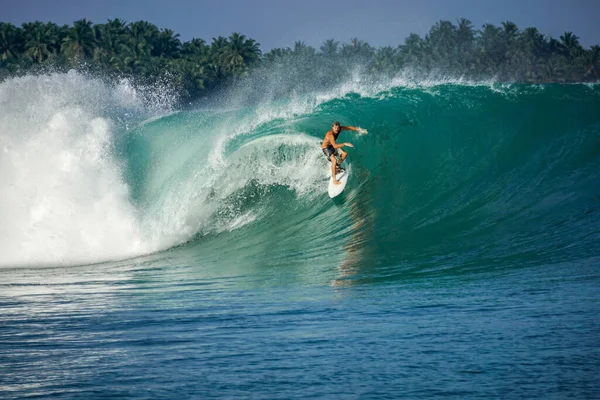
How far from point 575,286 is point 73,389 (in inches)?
184

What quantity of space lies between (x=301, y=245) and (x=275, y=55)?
78023 mm

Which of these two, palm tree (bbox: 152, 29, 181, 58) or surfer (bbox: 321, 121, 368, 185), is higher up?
palm tree (bbox: 152, 29, 181, 58)

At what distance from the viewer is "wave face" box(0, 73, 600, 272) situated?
11648mm

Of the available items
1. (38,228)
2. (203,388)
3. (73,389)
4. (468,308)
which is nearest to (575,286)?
(468,308)

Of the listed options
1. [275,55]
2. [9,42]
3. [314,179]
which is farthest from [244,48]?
[314,179]

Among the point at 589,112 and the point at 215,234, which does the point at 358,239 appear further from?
the point at 589,112

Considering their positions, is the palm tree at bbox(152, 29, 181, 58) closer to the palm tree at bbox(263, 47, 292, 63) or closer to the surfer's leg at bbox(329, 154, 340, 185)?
the palm tree at bbox(263, 47, 292, 63)

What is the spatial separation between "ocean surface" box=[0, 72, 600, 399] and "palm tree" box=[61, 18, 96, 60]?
62.3m

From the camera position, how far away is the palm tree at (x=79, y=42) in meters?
82.8

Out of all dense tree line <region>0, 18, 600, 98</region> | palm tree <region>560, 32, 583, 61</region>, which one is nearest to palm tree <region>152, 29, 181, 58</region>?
dense tree line <region>0, 18, 600, 98</region>

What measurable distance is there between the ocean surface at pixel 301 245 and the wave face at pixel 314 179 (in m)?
0.05

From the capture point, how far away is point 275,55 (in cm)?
8850

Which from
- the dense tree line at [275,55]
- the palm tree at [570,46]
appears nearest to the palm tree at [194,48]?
the dense tree line at [275,55]

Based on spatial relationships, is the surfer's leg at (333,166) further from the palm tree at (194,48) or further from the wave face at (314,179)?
the palm tree at (194,48)
